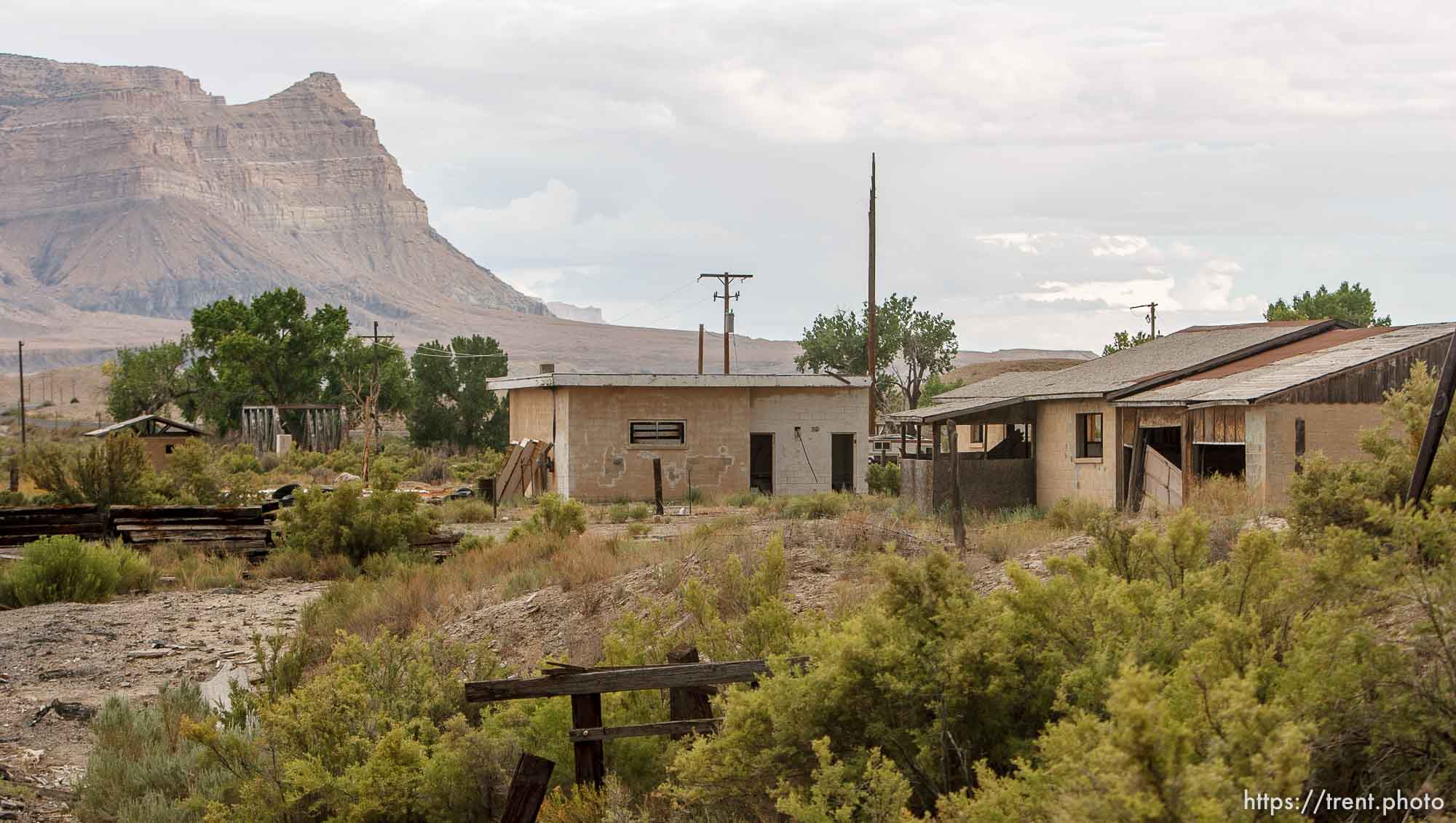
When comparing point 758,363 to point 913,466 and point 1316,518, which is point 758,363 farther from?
point 1316,518

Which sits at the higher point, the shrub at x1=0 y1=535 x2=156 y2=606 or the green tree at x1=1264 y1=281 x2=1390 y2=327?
the green tree at x1=1264 y1=281 x2=1390 y2=327

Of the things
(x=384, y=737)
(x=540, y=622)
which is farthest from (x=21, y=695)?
(x=384, y=737)

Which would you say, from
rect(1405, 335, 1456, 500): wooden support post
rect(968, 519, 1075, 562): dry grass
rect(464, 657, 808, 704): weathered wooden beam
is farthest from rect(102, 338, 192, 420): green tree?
rect(1405, 335, 1456, 500): wooden support post

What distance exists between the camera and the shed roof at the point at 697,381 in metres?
34.8

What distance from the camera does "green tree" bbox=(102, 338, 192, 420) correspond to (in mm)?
66125

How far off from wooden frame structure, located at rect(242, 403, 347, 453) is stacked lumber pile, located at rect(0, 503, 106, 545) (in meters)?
31.3

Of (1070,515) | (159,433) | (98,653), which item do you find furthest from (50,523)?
(159,433)

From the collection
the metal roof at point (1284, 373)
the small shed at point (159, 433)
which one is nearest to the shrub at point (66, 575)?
the metal roof at point (1284, 373)

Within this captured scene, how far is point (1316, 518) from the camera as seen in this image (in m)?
10.7

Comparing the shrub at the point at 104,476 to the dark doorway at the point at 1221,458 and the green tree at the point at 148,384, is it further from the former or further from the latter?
the green tree at the point at 148,384

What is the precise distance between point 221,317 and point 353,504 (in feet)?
129

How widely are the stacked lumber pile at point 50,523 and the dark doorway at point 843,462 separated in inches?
866

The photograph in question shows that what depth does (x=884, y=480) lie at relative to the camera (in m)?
37.3

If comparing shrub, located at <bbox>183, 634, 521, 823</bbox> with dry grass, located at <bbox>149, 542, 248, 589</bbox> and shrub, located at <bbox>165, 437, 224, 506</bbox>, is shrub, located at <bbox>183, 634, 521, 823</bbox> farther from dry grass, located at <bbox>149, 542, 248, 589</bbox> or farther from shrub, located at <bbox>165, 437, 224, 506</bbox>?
shrub, located at <bbox>165, 437, 224, 506</bbox>
